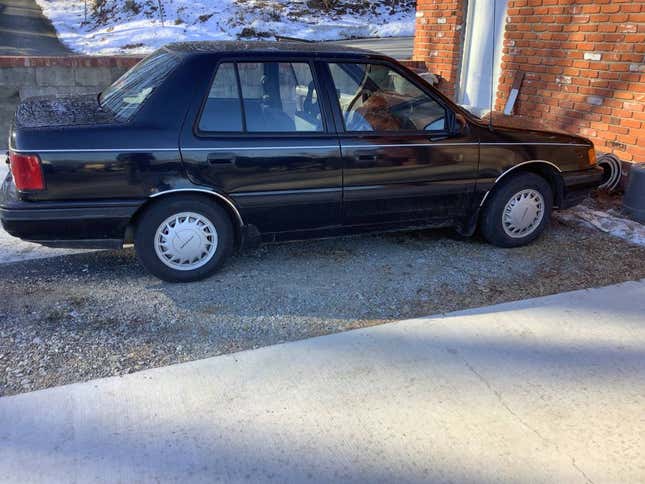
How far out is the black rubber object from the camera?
17.9ft

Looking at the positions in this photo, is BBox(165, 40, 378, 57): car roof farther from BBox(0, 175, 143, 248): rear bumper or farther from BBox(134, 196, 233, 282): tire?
BBox(0, 175, 143, 248): rear bumper

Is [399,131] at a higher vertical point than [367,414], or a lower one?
higher

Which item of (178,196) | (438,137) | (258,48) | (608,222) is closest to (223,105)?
(258,48)

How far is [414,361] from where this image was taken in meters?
3.26

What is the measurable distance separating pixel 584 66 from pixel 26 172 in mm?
5847

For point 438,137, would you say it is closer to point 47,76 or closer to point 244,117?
point 244,117

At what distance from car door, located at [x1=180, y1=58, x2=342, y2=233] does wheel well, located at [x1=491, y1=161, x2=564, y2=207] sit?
1.55 m

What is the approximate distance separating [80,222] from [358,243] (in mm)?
2295

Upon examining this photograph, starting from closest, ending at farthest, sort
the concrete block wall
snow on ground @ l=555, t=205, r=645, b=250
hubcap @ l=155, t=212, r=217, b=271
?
1. hubcap @ l=155, t=212, r=217, b=271
2. snow on ground @ l=555, t=205, r=645, b=250
3. the concrete block wall

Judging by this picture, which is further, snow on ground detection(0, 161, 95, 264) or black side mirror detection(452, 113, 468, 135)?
snow on ground detection(0, 161, 95, 264)

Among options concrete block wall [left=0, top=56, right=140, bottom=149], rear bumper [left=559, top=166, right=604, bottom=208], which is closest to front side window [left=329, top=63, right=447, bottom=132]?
rear bumper [left=559, top=166, right=604, bottom=208]

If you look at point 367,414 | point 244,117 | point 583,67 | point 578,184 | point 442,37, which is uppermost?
point 442,37

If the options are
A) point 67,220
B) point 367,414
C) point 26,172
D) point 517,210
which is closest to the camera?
point 367,414

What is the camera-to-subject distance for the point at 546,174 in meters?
4.87
